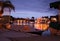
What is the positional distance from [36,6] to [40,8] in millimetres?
212

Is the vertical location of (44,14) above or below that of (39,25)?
above

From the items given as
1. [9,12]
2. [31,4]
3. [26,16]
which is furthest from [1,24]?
[31,4]

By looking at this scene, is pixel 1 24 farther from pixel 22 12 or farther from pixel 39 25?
pixel 39 25

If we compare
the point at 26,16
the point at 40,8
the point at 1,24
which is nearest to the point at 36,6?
the point at 40,8

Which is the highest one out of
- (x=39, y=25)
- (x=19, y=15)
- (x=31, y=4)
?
(x=31, y=4)

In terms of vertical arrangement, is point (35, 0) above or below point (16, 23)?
above

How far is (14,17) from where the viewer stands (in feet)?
24.2

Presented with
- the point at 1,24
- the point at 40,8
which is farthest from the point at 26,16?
the point at 1,24

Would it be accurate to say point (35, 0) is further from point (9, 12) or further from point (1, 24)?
point (1, 24)

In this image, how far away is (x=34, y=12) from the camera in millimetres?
7539

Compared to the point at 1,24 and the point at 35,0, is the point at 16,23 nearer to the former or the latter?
the point at 1,24

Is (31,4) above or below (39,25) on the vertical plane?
above

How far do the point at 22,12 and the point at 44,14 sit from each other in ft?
3.53

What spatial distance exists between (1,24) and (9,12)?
71cm
